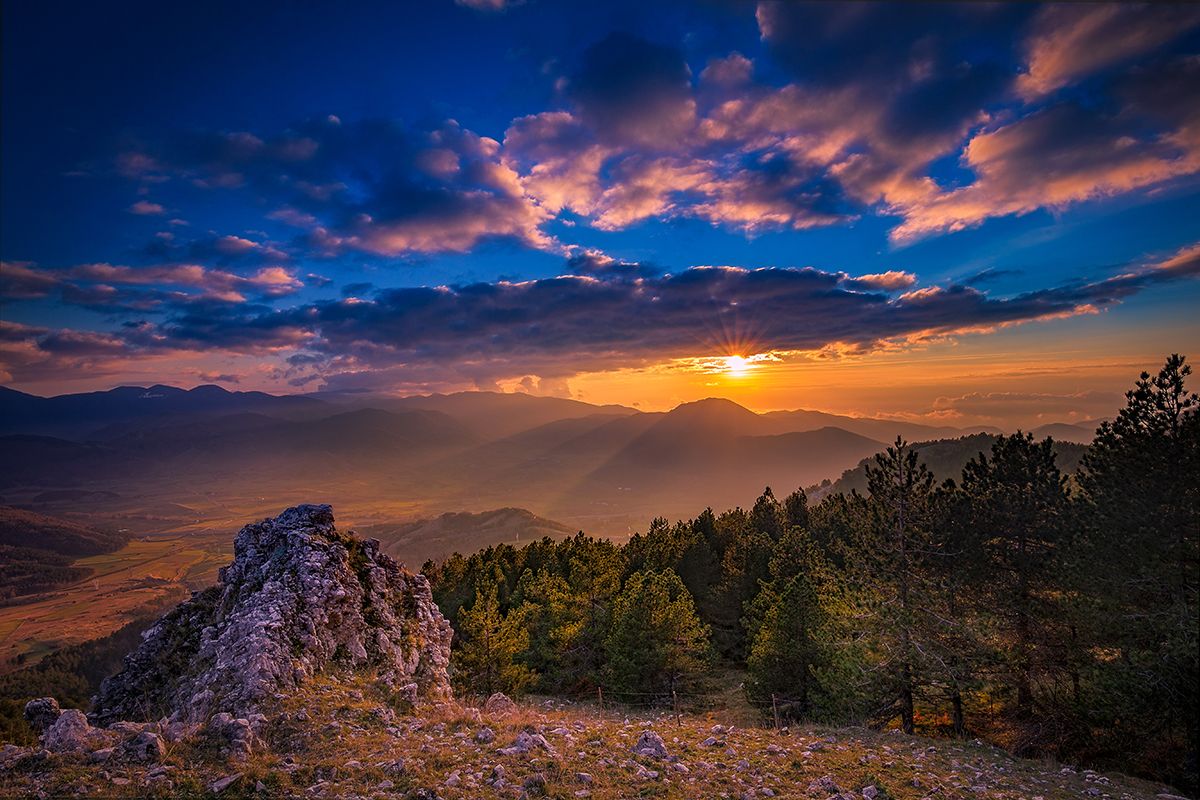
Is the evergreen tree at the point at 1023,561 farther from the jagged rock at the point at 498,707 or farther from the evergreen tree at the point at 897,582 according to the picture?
the jagged rock at the point at 498,707

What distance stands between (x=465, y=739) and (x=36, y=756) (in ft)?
26.2

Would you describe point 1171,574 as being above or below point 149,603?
above

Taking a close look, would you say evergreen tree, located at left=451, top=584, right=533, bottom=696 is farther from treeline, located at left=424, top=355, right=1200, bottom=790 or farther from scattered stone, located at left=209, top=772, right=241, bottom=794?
scattered stone, located at left=209, top=772, right=241, bottom=794

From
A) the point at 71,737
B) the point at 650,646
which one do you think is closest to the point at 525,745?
the point at 71,737

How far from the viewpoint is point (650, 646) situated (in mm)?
34219

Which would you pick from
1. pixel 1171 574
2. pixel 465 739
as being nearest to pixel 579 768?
pixel 465 739

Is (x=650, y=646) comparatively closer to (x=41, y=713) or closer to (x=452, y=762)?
(x=452, y=762)

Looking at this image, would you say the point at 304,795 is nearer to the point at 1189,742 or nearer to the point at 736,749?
the point at 736,749

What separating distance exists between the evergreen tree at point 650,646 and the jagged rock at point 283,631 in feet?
49.3

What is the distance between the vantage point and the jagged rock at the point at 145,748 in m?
10.1

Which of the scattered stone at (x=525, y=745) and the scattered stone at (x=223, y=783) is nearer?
the scattered stone at (x=223, y=783)

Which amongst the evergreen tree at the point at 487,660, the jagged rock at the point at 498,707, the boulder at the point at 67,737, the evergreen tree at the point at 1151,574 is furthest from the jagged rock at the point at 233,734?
the evergreen tree at the point at 1151,574

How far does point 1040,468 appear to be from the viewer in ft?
96.4

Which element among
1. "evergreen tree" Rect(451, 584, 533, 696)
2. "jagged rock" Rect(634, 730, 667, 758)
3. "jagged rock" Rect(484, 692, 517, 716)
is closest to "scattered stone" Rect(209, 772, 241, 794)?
"jagged rock" Rect(484, 692, 517, 716)
